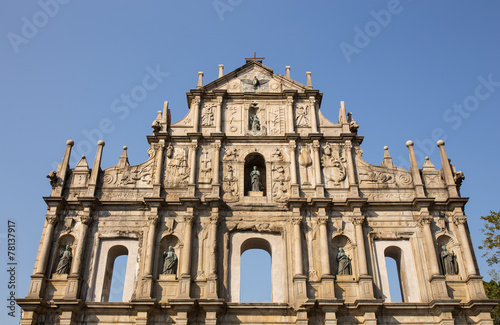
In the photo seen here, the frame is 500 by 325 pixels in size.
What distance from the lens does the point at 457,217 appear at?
62.9 ft

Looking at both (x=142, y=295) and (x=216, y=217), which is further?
(x=216, y=217)

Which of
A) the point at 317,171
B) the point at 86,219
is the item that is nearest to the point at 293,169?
the point at 317,171

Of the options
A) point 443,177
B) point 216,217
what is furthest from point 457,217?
point 216,217

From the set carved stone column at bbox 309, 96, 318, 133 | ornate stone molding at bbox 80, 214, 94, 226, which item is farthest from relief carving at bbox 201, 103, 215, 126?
ornate stone molding at bbox 80, 214, 94, 226

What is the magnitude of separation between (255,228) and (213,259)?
196cm

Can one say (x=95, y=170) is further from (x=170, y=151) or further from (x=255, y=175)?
(x=255, y=175)

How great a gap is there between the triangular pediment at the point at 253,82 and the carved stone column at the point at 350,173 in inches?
134

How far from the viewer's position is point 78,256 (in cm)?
1833

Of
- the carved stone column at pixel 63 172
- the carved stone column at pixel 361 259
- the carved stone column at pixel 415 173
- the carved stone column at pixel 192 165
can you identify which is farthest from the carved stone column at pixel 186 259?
the carved stone column at pixel 415 173

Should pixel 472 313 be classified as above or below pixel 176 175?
below

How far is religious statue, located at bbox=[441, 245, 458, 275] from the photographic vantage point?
18.4m

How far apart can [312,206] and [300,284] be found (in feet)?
10.2

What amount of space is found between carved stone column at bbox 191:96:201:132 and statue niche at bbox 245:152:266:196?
2468 millimetres

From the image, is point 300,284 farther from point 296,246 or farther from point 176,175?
point 176,175
